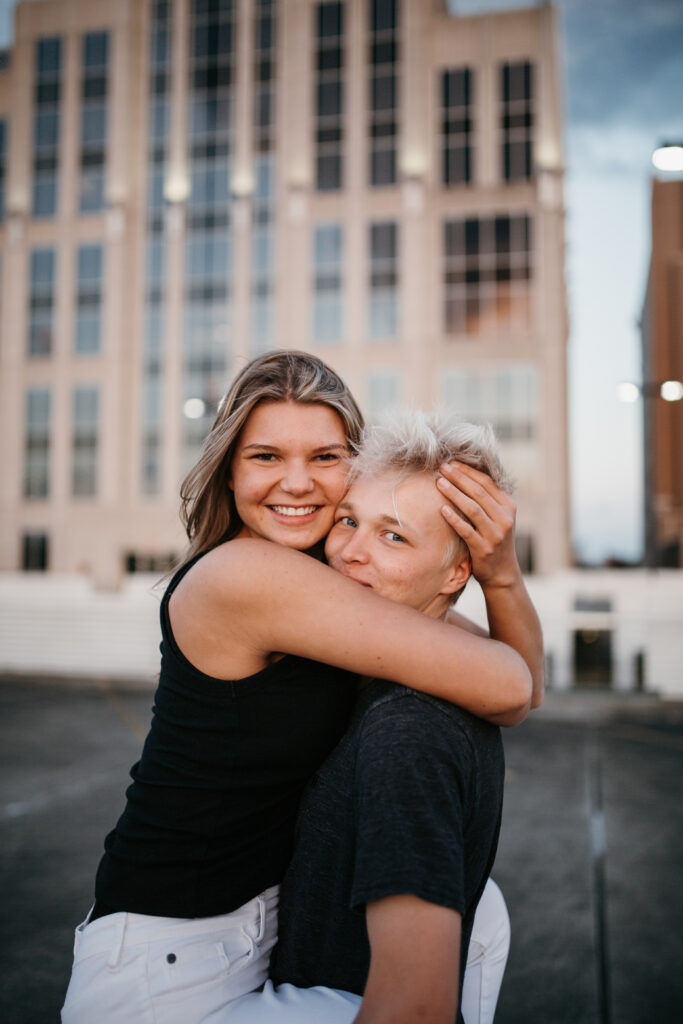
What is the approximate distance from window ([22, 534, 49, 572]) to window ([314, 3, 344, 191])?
70.5 ft

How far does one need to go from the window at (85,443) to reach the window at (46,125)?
9.81 m

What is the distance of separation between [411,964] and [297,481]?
4.16 feet

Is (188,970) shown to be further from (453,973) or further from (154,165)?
(154,165)

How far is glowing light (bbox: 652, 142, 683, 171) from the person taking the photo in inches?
238

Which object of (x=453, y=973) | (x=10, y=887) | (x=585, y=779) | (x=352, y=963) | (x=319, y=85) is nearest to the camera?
(x=453, y=973)

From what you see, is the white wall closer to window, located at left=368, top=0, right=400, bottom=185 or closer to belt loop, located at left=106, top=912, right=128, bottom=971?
belt loop, located at left=106, top=912, right=128, bottom=971

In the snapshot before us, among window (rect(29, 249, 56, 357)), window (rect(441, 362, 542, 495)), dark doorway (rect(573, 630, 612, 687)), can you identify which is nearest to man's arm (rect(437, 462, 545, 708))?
dark doorway (rect(573, 630, 612, 687))

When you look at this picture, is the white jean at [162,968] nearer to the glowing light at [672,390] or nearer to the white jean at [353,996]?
the white jean at [353,996]

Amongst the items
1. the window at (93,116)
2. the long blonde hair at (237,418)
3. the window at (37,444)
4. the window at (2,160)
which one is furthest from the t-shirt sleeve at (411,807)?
the window at (2,160)

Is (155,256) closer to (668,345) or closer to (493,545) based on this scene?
(493,545)

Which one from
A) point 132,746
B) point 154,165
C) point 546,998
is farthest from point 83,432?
point 546,998

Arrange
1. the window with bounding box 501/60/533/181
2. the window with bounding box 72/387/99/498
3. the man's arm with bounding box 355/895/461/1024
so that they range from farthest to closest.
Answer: the window with bounding box 72/387/99/498 → the window with bounding box 501/60/533/181 → the man's arm with bounding box 355/895/461/1024

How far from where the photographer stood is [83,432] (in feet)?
115

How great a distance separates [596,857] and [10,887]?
4.35 metres
